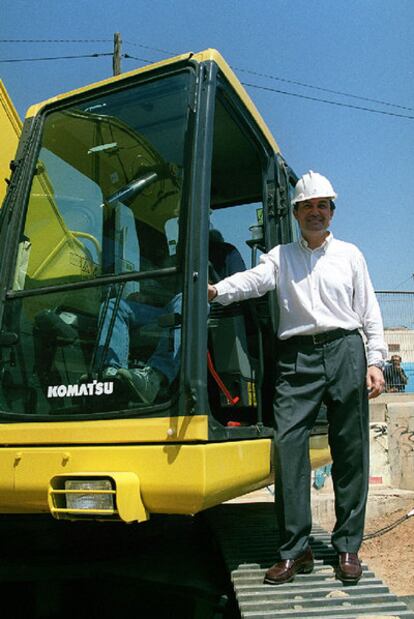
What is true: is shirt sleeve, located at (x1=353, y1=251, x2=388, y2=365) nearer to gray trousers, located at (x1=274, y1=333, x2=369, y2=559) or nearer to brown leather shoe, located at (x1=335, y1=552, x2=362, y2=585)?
gray trousers, located at (x1=274, y1=333, x2=369, y2=559)

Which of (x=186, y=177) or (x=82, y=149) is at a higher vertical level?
(x=82, y=149)

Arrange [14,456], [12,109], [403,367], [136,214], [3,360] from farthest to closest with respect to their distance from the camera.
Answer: [403,367], [12,109], [136,214], [3,360], [14,456]

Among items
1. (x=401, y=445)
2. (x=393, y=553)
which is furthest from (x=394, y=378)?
(x=393, y=553)

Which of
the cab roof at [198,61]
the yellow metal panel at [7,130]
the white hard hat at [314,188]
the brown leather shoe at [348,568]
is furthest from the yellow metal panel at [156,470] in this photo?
the yellow metal panel at [7,130]

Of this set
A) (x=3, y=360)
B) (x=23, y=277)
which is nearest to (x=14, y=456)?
(x=3, y=360)

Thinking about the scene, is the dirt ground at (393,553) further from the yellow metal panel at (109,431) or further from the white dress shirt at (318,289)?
the yellow metal panel at (109,431)

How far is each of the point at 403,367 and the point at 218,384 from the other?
1277cm

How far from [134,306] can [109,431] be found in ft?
1.81

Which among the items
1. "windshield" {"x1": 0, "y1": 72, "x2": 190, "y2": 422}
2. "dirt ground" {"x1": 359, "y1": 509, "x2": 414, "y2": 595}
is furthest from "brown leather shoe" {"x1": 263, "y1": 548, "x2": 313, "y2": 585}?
"dirt ground" {"x1": 359, "y1": 509, "x2": 414, "y2": 595}

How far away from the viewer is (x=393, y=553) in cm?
705

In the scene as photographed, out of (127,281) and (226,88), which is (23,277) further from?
(226,88)

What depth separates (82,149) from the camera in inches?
127

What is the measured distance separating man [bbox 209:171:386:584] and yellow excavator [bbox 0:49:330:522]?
0.54 ft

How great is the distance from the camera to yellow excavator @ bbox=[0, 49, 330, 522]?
2.47 metres
